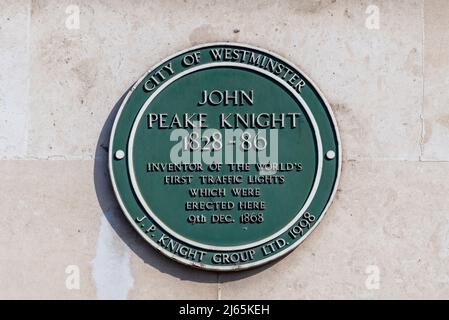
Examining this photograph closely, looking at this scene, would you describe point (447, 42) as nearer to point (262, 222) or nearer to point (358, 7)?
point (358, 7)

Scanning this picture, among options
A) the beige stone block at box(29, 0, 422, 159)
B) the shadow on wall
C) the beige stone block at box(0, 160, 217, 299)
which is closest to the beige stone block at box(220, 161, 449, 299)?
the shadow on wall

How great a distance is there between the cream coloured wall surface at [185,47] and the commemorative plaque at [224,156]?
0.41 ft

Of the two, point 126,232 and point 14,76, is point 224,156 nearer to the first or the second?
point 126,232

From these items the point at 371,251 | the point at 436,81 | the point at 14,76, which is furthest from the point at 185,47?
the point at 371,251

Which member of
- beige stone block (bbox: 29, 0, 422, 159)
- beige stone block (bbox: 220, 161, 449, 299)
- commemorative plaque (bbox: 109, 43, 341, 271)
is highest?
beige stone block (bbox: 29, 0, 422, 159)

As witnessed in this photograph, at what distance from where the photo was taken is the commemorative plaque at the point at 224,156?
7.71 metres

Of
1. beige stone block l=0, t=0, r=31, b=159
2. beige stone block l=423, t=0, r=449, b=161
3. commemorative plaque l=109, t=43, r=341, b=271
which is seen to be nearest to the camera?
commemorative plaque l=109, t=43, r=341, b=271

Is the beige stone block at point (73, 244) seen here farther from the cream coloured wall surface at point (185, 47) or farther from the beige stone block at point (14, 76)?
the beige stone block at point (14, 76)

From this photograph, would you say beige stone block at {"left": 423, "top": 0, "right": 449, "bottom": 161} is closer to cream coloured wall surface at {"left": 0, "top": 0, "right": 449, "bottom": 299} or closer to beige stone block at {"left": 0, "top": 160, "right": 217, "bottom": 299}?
cream coloured wall surface at {"left": 0, "top": 0, "right": 449, "bottom": 299}

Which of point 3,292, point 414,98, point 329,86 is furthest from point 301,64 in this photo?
point 3,292

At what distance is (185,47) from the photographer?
7934 millimetres

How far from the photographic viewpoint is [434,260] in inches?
305

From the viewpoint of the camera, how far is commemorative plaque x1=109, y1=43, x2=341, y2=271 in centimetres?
771

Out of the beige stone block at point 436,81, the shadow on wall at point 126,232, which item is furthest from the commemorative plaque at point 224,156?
the beige stone block at point 436,81
